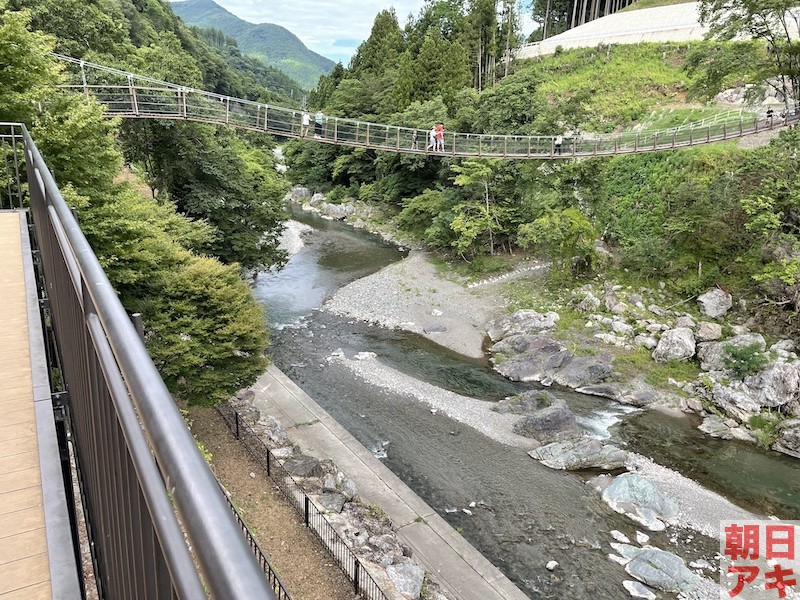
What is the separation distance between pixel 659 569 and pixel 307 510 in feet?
18.5

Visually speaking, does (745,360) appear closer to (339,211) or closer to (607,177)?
(607,177)

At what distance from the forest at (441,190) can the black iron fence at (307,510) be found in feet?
2.96

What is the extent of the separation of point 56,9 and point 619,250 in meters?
23.2

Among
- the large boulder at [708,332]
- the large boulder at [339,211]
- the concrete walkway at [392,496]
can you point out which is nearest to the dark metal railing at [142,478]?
the concrete walkway at [392,496]

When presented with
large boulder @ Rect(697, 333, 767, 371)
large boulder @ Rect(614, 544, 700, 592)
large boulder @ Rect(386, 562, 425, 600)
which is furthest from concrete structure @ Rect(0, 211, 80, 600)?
large boulder @ Rect(697, 333, 767, 371)

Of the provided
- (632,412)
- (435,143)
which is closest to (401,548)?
(632,412)

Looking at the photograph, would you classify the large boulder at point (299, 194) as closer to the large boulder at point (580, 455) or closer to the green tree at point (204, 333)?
the green tree at point (204, 333)

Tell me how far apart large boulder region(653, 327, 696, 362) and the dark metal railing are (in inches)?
627

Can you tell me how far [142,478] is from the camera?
2.93ft

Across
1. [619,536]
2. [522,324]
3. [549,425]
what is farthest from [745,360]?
[619,536]

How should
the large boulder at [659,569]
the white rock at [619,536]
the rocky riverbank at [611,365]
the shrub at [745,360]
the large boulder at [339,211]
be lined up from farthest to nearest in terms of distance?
1. the large boulder at [339,211]
2. the shrub at [745,360]
3. the rocky riverbank at [611,365]
4. the white rock at [619,536]
5. the large boulder at [659,569]

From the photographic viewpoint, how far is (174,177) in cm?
1733

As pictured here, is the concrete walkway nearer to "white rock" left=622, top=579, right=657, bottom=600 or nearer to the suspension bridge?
"white rock" left=622, top=579, right=657, bottom=600

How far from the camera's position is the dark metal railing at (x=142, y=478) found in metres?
0.65
